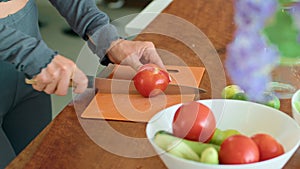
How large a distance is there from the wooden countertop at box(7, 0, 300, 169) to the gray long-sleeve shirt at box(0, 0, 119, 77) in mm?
113

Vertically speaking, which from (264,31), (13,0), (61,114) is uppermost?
(264,31)

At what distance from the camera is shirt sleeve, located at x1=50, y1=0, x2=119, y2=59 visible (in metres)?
1.32

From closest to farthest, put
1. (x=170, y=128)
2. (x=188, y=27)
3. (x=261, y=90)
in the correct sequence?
1. (x=170, y=128)
2. (x=261, y=90)
3. (x=188, y=27)

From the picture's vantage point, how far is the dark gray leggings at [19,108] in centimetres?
128

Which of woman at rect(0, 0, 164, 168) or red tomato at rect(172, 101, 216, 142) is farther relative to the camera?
woman at rect(0, 0, 164, 168)

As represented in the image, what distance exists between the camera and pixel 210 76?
48.2 inches

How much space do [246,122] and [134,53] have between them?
0.40 m

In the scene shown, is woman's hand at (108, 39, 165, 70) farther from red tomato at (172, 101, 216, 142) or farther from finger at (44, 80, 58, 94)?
red tomato at (172, 101, 216, 142)

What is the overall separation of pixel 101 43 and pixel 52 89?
25 centimetres

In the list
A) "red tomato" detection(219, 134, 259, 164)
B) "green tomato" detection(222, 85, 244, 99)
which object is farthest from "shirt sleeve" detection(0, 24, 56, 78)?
"red tomato" detection(219, 134, 259, 164)

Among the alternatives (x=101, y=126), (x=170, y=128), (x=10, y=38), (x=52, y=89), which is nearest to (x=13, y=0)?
(x=10, y=38)

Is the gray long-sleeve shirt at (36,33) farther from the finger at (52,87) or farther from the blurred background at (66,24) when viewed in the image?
the blurred background at (66,24)

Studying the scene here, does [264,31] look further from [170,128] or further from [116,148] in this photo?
[116,148]

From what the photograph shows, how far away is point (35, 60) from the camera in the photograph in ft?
3.61
